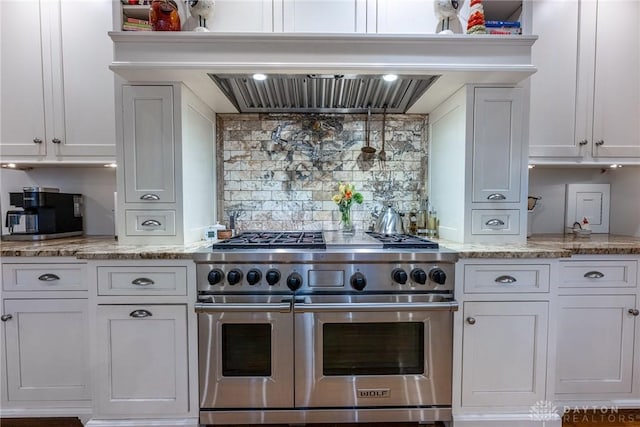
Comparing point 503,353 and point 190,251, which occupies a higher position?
point 190,251

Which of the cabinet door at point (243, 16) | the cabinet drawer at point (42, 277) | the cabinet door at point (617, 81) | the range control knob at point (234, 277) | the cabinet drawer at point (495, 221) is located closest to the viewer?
the range control knob at point (234, 277)

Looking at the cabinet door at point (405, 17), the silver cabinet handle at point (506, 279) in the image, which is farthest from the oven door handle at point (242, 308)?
the cabinet door at point (405, 17)

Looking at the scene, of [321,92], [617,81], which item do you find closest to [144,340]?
[321,92]

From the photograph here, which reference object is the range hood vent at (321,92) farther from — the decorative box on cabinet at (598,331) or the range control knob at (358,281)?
the decorative box on cabinet at (598,331)

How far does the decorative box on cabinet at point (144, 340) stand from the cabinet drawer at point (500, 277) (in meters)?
1.48

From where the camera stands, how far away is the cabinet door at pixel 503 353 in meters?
1.59

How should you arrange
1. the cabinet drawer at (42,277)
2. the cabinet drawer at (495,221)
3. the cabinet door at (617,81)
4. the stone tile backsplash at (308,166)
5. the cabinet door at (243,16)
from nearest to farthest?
the cabinet drawer at (42,277) < the cabinet door at (243,16) < the cabinet drawer at (495,221) < the cabinet door at (617,81) < the stone tile backsplash at (308,166)

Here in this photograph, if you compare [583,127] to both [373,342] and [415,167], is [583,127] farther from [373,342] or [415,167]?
[373,342]

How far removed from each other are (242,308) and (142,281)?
549 millimetres

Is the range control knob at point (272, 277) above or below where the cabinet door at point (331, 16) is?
below

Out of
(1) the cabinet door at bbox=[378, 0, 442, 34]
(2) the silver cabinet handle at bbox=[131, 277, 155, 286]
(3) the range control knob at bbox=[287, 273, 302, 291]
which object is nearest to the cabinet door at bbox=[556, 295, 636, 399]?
(3) the range control knob at bbox=[287, 273, 302, 291]

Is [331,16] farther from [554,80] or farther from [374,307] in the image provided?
[374,307]

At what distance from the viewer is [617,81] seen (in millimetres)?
1999

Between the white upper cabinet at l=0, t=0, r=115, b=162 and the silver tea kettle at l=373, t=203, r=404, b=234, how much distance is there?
193 centimetres
